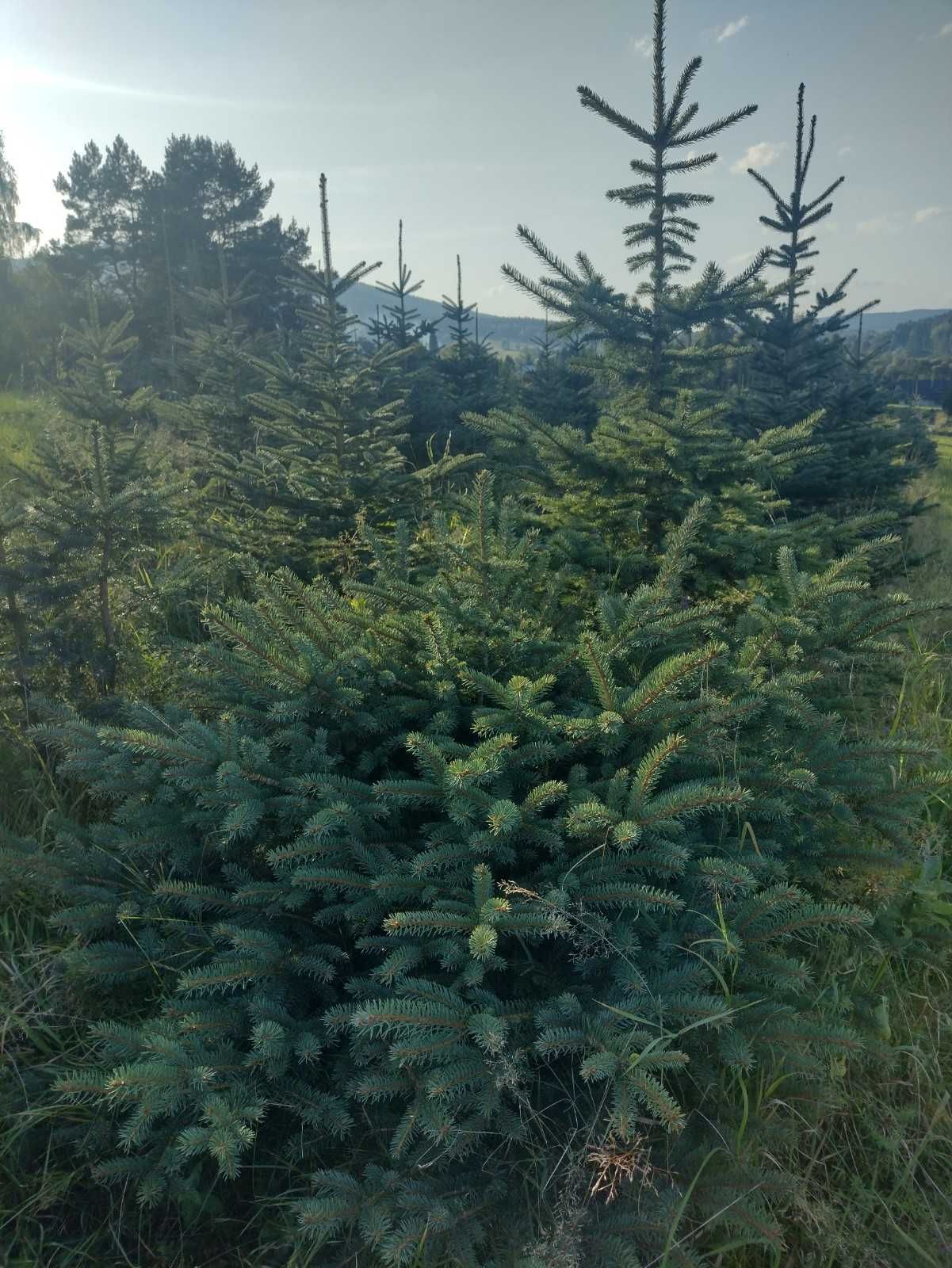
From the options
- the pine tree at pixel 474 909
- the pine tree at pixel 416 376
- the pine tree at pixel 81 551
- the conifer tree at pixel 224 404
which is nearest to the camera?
the pine tree at pixel 474 909

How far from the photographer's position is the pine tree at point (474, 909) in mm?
1848

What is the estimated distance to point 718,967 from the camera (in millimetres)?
2121

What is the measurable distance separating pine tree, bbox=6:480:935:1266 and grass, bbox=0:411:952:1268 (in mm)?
96

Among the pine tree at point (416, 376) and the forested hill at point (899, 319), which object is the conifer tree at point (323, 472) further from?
the forested hill at point (899, 319)

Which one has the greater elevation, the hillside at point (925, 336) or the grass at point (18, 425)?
the hillside at point (925, 336)

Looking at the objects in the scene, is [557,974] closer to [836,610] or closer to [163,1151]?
[163,1151]

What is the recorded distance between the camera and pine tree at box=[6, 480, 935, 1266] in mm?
1848

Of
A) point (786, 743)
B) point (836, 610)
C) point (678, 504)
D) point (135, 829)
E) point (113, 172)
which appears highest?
point (113, 172)

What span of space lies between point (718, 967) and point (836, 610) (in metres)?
1.50

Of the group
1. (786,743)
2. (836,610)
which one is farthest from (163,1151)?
(836,610)

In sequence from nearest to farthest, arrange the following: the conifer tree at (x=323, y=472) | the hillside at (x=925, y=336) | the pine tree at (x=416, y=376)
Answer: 1. the conifer tree at (x=323, y=472)
2. the pine tree at (x=416, y=376)
3. the hillside at (x=925, y=336)

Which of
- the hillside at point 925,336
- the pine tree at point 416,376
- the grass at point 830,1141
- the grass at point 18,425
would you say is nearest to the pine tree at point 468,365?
the pine tree at point 416,376

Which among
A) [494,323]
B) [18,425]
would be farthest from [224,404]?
[494,323]

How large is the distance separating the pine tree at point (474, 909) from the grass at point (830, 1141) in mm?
96
